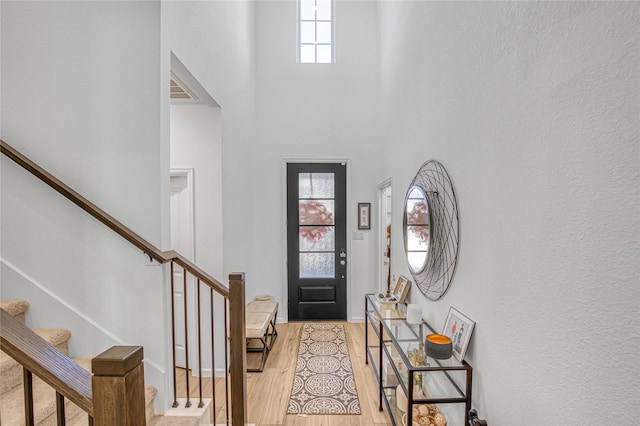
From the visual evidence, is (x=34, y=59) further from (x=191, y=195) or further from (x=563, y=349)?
(x=563, y=349)

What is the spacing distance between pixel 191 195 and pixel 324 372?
2.10 metres

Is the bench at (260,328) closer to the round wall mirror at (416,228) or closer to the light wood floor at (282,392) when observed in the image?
the light wood floor at (282,392)

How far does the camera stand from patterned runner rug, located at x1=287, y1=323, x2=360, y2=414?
254cm

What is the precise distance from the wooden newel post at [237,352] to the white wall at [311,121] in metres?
2.52

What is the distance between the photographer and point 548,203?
110cm

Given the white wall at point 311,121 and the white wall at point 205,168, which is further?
the white wall at point 311,121

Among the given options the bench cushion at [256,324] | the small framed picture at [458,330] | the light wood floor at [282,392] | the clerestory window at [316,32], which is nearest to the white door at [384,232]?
the light wood floor at [282,392]

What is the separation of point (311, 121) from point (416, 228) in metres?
2.59

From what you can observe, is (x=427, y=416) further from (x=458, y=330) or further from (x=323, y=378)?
(x=323, y=378)

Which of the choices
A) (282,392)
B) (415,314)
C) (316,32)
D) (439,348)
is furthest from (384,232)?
(316,32)

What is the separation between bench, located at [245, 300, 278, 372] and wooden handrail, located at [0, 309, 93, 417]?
7.87 ft

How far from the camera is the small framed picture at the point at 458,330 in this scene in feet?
5.49

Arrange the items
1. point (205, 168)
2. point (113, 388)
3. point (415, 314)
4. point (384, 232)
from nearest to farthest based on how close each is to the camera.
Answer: point (113, 388), point (415, 314), point (205, 168), point (384, 232)

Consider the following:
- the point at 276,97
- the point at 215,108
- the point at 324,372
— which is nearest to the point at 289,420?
the point at 324,372
